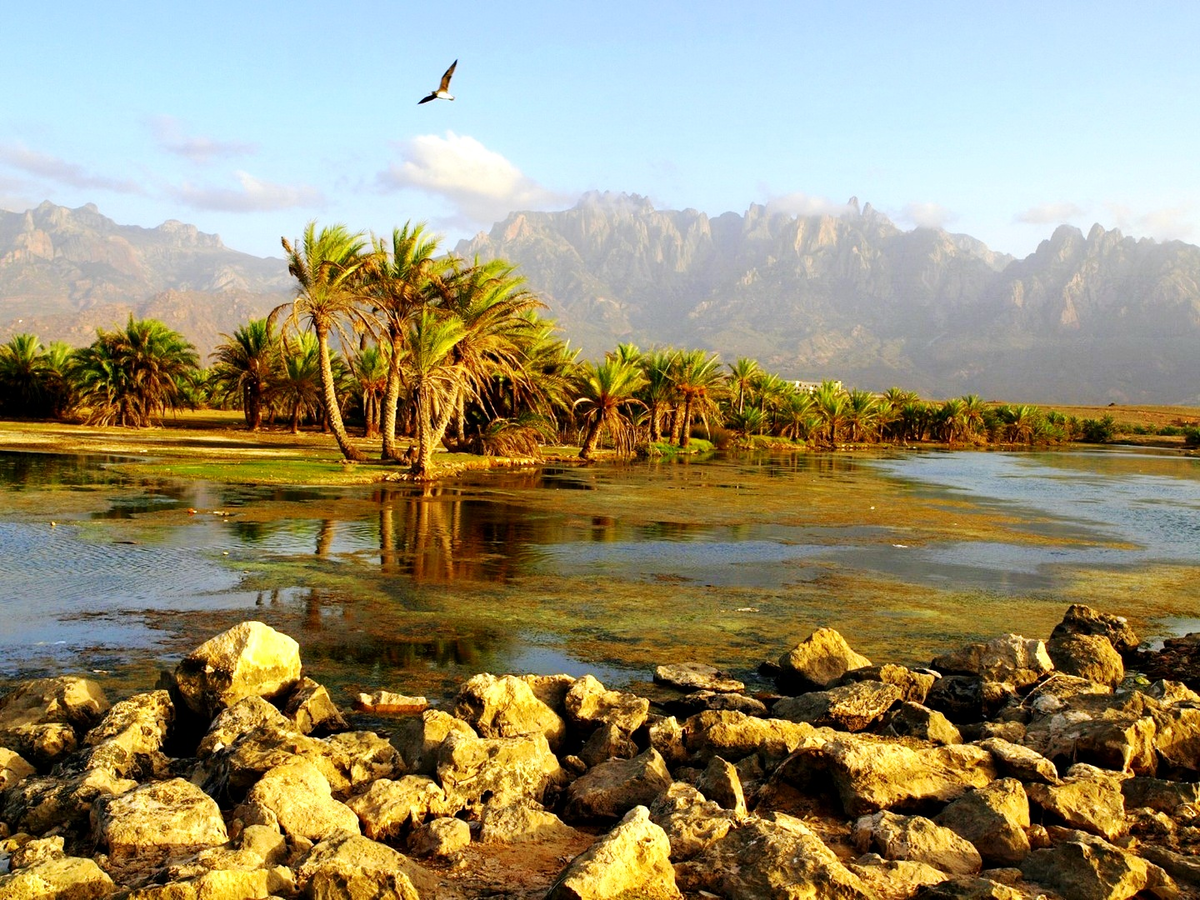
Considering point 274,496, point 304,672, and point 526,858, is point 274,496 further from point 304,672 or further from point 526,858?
point 526,858

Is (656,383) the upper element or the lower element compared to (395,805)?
upper

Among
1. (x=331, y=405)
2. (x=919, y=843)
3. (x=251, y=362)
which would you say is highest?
(x=251, y=362)

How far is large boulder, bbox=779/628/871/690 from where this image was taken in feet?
29.4

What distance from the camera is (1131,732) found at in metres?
6.63

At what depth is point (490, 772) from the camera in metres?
6.06

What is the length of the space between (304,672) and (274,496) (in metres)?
14.3

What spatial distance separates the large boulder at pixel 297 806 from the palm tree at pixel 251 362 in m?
44.8

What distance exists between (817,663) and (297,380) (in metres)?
43.3

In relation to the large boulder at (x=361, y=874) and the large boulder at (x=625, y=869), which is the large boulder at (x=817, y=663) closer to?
the large boulder at (x=625, y=869)

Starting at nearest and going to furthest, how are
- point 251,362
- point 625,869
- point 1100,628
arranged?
1. point 625,869
2. point 1100,628
3. point 251,362

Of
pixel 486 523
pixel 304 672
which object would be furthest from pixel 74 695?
pixel 486 523

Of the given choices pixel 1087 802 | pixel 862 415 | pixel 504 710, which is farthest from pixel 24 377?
pixel 862 415

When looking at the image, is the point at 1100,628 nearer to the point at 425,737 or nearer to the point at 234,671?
the point at 425,737

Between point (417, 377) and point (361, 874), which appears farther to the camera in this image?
point (417, 377)
